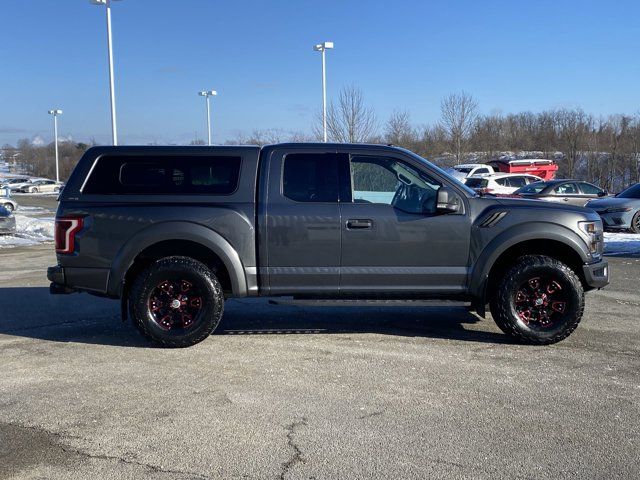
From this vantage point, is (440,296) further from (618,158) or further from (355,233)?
(618,158)

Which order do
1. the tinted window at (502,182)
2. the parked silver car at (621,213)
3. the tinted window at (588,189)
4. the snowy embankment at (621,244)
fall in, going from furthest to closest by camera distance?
the tinted window at (502,182)
the tinted window at (588,189)
the parked silver car at (621,213)
the snowy embankment at (621,244)

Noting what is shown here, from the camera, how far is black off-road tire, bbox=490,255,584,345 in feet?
20.0

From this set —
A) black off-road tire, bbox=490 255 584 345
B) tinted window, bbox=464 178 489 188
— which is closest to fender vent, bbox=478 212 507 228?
black off-road tire, bbox=490 255 584 345

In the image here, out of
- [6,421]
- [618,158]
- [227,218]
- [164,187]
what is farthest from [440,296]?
[618,158]

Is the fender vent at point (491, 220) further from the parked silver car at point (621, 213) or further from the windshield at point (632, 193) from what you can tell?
the windshield at point (632, 193)

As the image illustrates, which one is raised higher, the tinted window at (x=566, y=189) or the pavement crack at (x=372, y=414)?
the tinted window at (x=566, y=189)

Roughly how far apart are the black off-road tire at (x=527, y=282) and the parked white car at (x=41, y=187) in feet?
206

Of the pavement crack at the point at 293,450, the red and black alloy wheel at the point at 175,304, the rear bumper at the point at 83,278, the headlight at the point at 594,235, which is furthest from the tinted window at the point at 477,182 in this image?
the pavement crack at the point at 293,450

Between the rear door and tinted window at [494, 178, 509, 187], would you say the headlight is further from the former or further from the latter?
tinted window at [494, 178, 509, 187]

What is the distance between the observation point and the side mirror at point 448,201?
6.01 metres

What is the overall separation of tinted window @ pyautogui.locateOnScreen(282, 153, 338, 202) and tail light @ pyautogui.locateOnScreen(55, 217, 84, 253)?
208 centimetres

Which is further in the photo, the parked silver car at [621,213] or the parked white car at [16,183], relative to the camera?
the parked white car at [16,183]

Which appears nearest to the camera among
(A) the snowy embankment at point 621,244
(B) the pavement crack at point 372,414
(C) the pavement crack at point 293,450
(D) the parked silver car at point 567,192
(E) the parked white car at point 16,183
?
(C) the pavement crack at point 293,450

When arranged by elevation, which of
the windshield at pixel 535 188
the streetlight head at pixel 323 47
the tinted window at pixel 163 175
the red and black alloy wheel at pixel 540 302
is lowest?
the red and black alloy wheel at pixel 540 302
